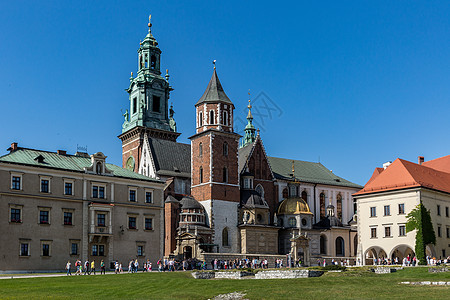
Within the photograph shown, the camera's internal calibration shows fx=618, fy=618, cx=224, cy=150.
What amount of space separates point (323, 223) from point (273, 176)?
396 inches

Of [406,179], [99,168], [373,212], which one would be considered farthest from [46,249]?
[406,179]

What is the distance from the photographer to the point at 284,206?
8200 cm

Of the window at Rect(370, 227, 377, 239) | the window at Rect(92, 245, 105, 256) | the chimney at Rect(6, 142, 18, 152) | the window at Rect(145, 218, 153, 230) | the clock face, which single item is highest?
the clock face

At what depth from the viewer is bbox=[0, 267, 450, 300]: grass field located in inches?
1077

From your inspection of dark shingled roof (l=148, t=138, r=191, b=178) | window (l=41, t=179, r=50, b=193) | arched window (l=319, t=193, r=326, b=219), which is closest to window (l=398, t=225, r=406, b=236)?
dark shingled roof (l=148, t=138, r=191, b=178)

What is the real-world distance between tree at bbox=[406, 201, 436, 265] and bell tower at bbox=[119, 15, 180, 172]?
3815 centimetres

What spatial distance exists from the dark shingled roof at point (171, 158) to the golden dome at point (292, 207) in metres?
13.5

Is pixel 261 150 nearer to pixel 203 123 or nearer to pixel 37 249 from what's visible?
pixel 203 123

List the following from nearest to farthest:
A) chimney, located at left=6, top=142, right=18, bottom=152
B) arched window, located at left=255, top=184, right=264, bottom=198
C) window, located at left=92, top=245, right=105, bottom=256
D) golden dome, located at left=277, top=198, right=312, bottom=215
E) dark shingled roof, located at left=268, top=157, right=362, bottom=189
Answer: window, located at left=92, top=245, right=105, bottom=256 → chimney, located at left=6, top=142, right=18, bottom=152 → golden dome, located at left=277, top=198, right=312, bottom=215 → arched window, located at left=255, top=184, right=264, bottom=198 → dark shingled roof, located at left=268, top=157, right=362, bottom=189

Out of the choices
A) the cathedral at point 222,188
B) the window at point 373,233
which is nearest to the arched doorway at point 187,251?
the cathedral at point 222,188

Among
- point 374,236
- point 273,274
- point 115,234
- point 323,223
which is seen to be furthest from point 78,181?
point 323,223

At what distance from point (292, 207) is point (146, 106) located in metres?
25.2

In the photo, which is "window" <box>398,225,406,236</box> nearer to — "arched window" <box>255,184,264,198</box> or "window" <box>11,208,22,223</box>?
"arched window" <box>255,184,264,198</box>

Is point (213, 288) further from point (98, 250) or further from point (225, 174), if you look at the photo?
point (225, 174)
